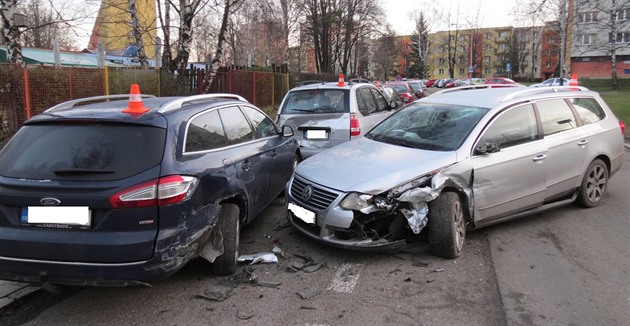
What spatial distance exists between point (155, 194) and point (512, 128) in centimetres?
400

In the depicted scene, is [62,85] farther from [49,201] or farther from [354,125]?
[49,201]

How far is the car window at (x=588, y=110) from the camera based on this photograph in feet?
20.0

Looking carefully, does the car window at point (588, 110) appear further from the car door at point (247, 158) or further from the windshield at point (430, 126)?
the car door at point (247, 158)

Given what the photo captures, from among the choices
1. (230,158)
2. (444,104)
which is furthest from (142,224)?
(444,104)

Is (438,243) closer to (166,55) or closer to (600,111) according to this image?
(600,111)

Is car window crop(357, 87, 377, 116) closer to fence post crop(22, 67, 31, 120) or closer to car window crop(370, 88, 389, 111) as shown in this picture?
car window crop(370, 88, 389, 111)

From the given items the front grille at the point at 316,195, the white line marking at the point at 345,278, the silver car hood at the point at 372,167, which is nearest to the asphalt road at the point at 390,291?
the white line marking at the point at 345,278

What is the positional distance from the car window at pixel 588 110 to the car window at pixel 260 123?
13.0 ft

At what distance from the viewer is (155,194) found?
10.8 feet

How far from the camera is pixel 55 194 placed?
3.22 metres

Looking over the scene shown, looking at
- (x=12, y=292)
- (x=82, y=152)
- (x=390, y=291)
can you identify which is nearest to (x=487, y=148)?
(x=390, y=291)

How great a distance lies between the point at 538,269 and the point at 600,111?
3.36 m

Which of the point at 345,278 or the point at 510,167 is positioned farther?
the point at 510,167

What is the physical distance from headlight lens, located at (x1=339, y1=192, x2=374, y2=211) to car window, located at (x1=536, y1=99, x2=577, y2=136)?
2651mm
